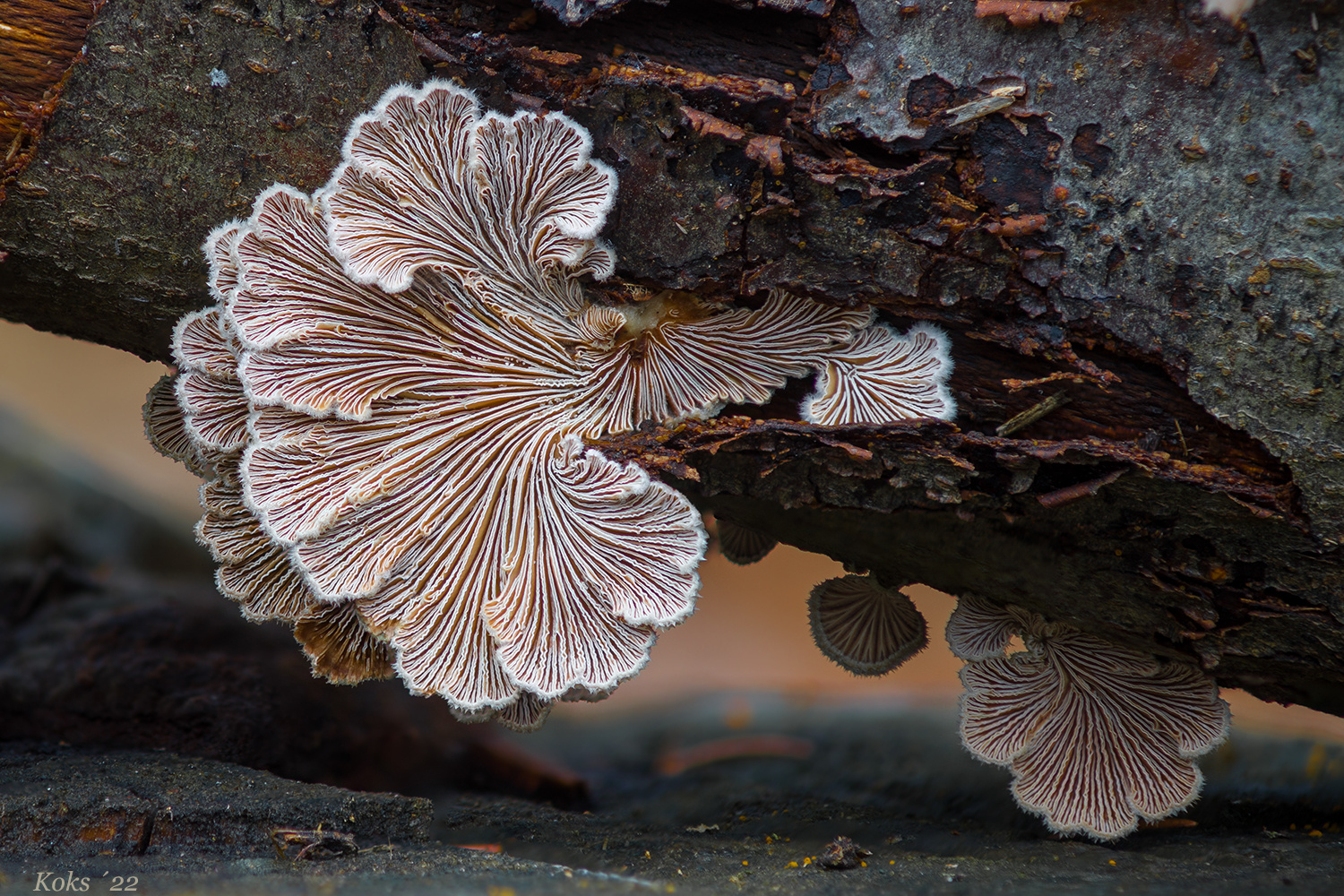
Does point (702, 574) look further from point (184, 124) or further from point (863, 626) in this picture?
point (184, 124)

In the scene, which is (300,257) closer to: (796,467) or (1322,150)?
(796,467)

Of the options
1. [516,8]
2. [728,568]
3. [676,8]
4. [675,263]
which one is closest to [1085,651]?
[675,263]

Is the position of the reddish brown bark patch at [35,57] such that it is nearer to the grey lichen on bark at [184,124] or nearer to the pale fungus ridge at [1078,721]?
the grey lichen on bark at [184,124]

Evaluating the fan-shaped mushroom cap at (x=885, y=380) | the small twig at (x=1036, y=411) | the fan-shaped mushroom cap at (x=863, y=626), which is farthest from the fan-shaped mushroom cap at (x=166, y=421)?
the small twig at (x=1036, y=411)

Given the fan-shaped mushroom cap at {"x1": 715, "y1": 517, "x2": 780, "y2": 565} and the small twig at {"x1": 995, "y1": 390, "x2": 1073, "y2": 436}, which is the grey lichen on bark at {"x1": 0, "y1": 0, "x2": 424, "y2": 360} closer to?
the small twig at {"x1": 995, "y1": 390, "x2": 1073, "y2": 436}

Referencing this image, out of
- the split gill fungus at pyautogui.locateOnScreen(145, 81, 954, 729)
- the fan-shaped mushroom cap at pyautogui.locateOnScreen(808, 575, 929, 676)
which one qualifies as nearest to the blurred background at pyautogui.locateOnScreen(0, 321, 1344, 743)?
the fan-shaped mushroom cap at pyautogui.locateOnScreen(808, 575, 929, 676)

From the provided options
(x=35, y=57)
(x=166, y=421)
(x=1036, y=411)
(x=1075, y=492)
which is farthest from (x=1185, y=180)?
(x=166, y=421)
